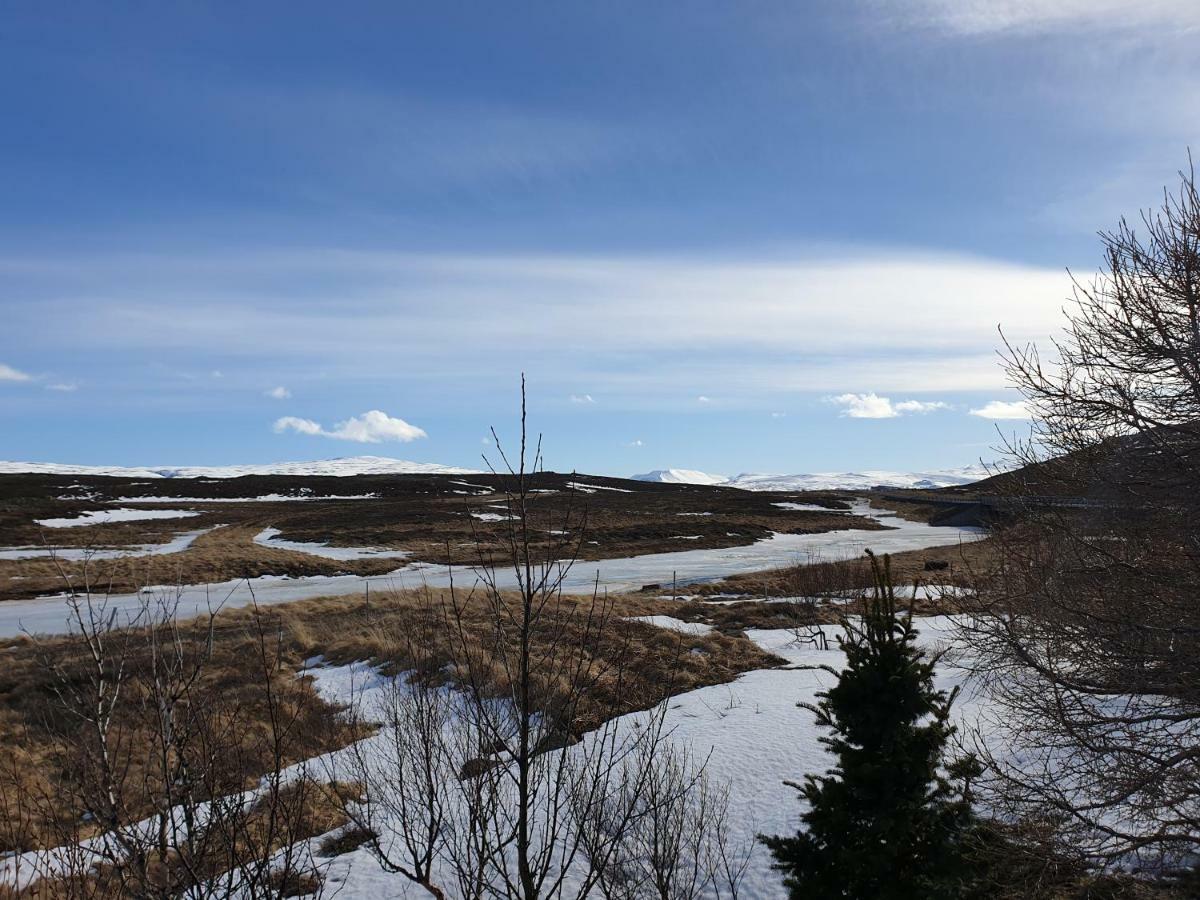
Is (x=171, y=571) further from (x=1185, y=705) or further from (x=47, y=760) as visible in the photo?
(x=1185, y=705)

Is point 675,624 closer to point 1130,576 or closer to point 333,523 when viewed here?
point 1130,576

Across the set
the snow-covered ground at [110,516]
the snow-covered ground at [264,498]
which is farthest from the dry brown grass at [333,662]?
the snow-covered ground at [264,498]

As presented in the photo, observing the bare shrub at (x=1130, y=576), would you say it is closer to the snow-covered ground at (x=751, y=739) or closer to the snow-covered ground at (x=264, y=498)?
the snow-covered ground at (x=751, y=739)

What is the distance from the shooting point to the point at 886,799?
5273 mm

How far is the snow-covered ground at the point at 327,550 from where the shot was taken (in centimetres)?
4591

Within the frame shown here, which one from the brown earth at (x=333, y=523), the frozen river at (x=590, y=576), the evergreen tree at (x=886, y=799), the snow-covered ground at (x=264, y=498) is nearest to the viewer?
the evergreen tree at (x=886, y=799)

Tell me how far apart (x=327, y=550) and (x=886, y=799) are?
4798 cm

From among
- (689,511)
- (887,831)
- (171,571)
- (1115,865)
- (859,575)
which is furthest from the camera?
(689,511)

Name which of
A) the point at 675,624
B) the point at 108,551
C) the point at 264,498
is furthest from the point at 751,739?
the point at 264,498

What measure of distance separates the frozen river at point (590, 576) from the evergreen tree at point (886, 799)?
12689 mm

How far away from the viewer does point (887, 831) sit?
5238 mm

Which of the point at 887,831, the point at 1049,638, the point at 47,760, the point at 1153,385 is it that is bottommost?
the point at 47,760

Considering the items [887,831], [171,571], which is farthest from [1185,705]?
[171,571]

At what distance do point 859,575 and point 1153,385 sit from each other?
1988 cm
